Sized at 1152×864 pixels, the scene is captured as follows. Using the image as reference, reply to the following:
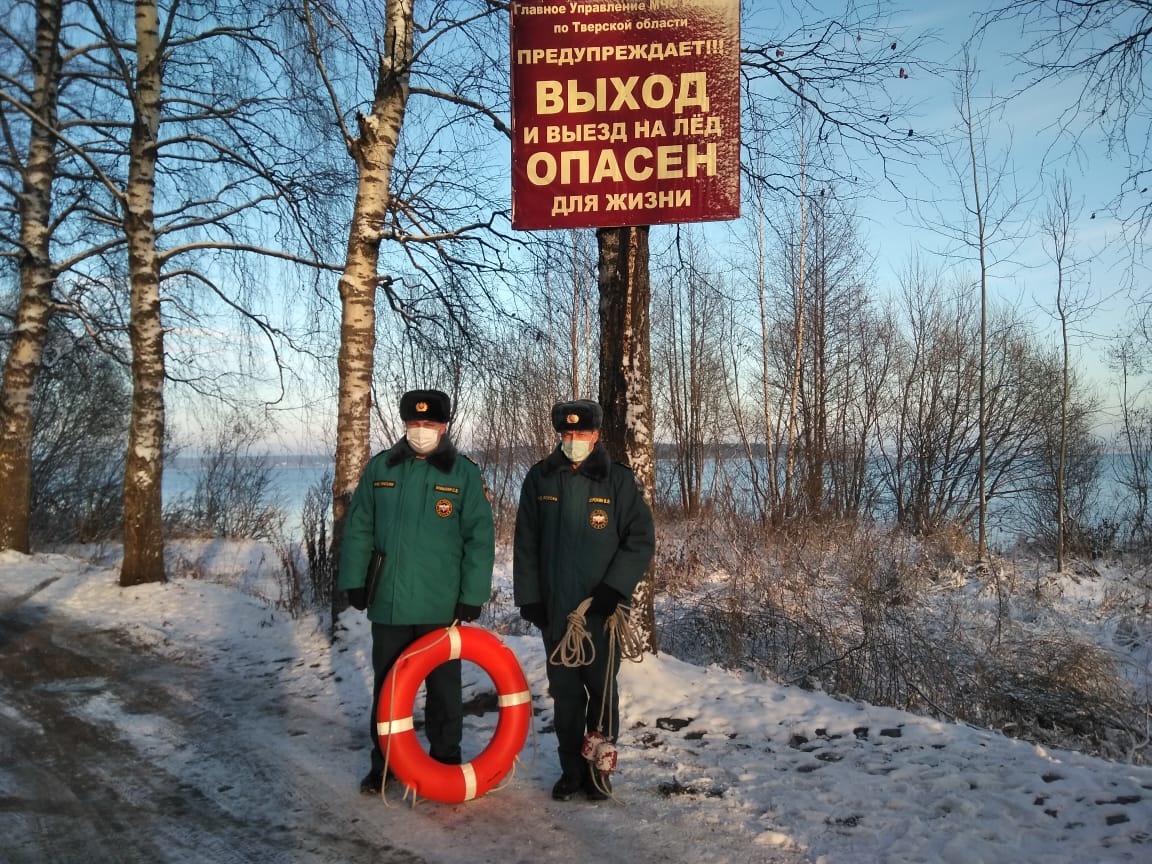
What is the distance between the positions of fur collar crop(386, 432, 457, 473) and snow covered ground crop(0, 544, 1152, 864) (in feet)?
5.31

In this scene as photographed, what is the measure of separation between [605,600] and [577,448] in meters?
0.74

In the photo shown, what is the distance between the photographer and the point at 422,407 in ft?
12.7

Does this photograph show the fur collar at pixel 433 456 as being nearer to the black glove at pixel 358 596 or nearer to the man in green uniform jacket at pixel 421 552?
the man in green uniform jacket at pixel 421 552

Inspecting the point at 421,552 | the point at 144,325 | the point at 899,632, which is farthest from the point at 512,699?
→ the point at 144,325

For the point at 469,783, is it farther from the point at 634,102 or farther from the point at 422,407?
the point at 634,102

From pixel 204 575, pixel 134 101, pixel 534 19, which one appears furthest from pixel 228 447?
pixel 534 19

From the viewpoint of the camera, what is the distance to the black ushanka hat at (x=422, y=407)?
386 centimetres

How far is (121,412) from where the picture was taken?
18922 millimetres

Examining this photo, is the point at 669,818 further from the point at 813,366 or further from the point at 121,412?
the point at 121,412

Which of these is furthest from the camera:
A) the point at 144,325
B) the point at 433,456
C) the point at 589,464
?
the point at 144,325

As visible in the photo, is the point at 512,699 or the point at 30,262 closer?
the point at 512,699

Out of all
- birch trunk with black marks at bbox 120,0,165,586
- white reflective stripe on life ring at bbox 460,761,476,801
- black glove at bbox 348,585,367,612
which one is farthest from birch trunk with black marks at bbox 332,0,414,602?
white reflective stripe on life ring at bbox 460,761,476,801

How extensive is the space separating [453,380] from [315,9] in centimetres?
435

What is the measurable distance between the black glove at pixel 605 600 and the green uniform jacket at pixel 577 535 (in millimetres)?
32
